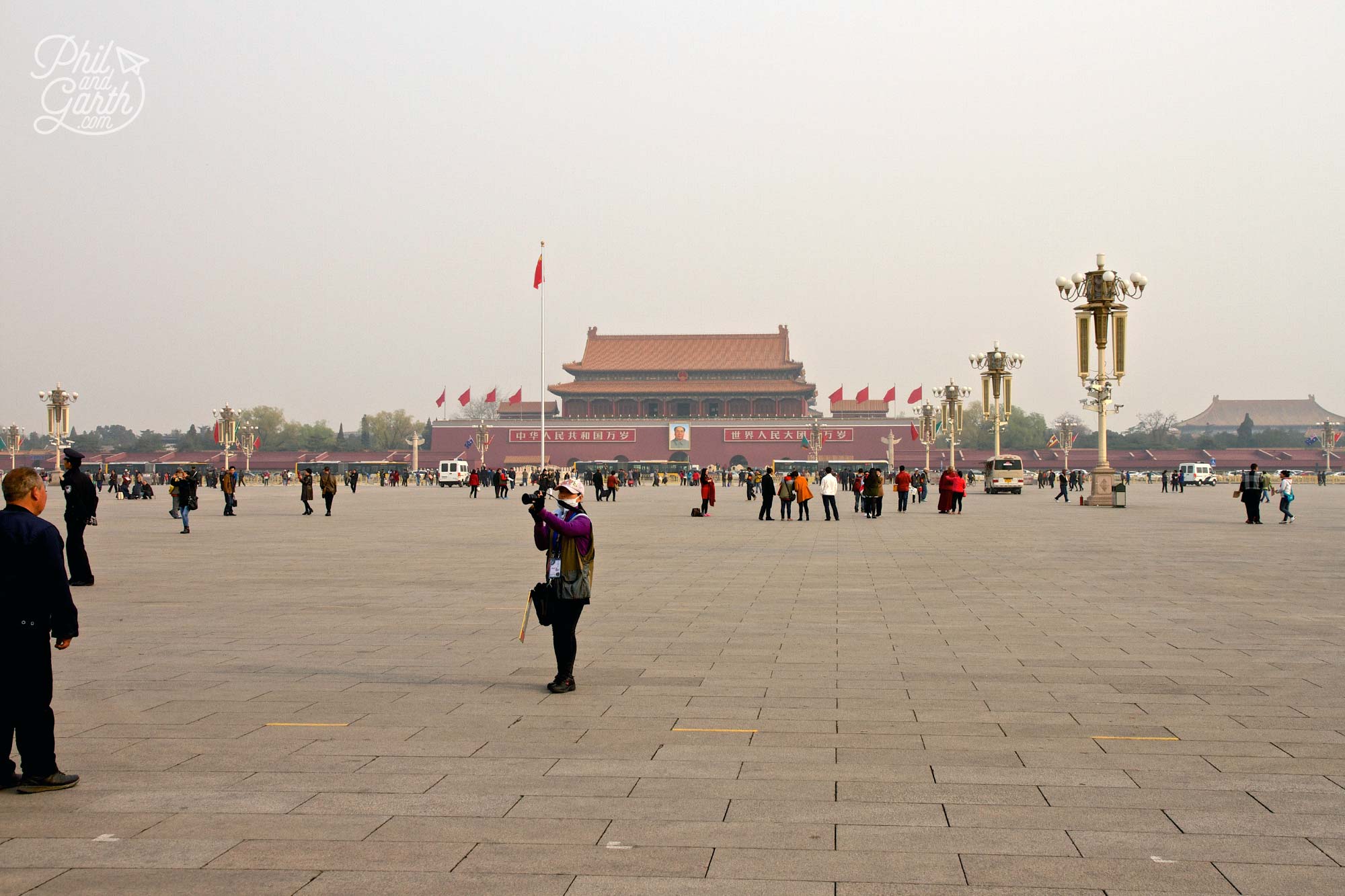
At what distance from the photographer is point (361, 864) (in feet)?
11.0

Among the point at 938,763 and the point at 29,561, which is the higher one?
the point at 29,561

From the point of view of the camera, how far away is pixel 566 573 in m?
5.94

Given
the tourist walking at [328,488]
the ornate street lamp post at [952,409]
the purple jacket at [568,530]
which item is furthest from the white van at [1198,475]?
the purple jacket at [568,530]

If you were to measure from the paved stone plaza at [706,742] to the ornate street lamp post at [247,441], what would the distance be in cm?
6574

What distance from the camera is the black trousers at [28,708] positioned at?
13.4 ft

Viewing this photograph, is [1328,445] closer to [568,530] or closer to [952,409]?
[952,409]

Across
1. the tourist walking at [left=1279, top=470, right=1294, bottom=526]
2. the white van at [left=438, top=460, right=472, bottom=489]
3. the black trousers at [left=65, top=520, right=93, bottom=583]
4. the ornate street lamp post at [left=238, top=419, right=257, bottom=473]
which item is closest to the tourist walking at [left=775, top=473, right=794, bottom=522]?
the tourist walking at [left=1279, top=470, right=1294, bottom=526]

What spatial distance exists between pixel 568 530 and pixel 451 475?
50928mm

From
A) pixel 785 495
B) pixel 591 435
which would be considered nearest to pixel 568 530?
pixel 785 495

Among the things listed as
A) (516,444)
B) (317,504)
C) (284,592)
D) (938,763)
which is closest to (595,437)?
→ (516,444)

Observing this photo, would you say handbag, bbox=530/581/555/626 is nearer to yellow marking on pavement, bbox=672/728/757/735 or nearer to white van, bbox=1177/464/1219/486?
yellow marking on pavement, bbox=672/728/757/735

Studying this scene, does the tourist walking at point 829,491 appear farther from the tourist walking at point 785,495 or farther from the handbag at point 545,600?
the handbag at point 545,600

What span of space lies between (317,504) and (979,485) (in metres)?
35.1

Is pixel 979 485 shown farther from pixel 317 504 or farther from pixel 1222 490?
pixel 317 504
